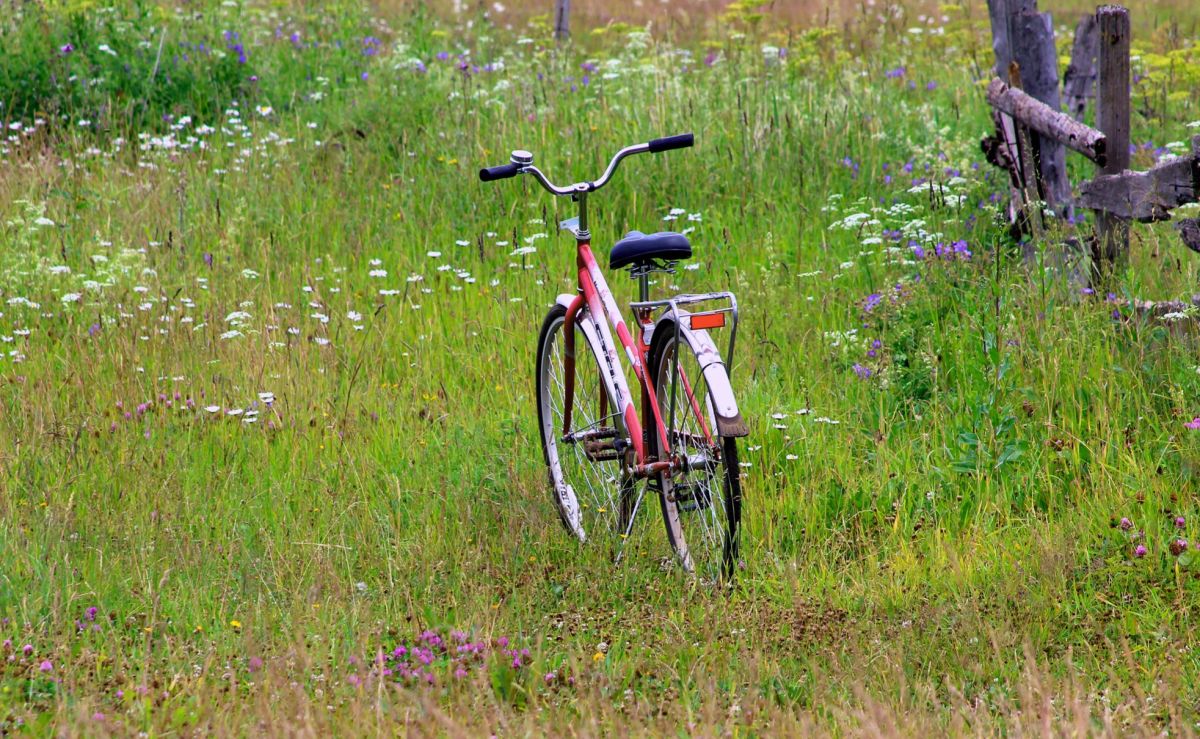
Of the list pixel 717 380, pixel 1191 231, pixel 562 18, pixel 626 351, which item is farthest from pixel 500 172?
pixel 562 18

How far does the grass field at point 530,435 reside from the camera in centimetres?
344

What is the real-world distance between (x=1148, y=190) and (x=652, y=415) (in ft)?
8.19

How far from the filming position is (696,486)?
4082 mm

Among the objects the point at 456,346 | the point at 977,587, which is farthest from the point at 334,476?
the point at 977,587

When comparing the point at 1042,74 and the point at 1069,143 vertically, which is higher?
the point at 1042,74

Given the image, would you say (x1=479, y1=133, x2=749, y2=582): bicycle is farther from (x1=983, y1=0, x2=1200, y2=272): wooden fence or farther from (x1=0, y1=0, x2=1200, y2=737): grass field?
(x1=983, y1=0, x2=1200, y2=272): wooden fence

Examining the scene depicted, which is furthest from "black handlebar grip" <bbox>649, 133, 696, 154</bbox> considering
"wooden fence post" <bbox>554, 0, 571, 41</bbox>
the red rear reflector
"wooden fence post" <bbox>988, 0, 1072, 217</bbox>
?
"wooden fence post" <bbox>554, 0, 571, 41</bbox>

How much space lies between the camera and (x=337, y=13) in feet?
40.7

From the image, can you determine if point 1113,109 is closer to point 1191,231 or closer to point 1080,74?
point 1191,231

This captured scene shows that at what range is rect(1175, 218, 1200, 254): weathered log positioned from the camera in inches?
185

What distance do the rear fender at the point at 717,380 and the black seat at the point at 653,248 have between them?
0.78 ft

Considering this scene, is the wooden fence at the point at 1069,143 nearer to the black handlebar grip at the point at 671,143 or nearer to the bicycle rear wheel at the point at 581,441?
the black handlebar grip at the point at 671,143

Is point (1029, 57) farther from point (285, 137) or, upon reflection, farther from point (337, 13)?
point (337, 13)

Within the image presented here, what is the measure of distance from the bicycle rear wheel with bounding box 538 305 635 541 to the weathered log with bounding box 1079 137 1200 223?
2.46m
